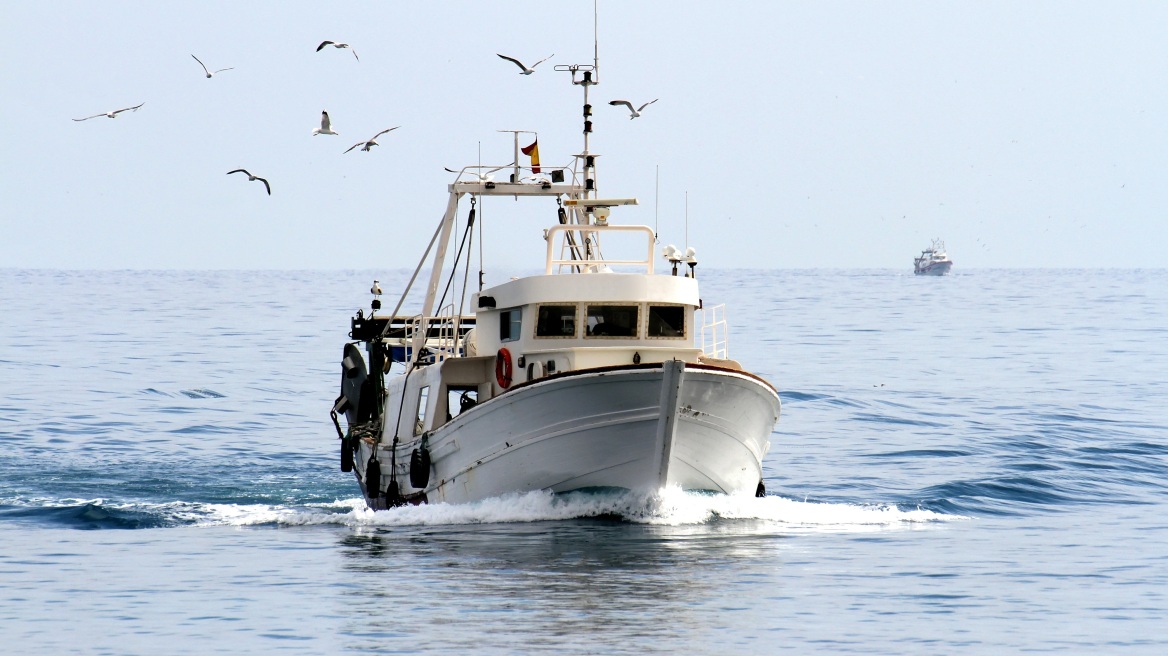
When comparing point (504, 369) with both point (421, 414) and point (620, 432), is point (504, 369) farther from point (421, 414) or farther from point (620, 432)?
point (421, 414)

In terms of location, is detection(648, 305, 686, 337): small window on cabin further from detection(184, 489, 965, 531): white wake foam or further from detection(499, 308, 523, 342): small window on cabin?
detection(184, 489, 965, 531): white wake foam

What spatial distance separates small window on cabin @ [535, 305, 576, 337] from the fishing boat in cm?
2

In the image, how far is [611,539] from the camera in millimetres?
23016

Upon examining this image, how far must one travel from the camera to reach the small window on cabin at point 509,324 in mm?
25969

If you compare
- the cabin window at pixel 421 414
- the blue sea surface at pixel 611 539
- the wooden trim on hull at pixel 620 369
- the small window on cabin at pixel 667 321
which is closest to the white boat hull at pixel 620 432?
the wooden trim on hull at pixel 620 369

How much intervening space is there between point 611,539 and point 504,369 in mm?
3928

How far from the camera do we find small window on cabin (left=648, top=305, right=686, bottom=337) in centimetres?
2569

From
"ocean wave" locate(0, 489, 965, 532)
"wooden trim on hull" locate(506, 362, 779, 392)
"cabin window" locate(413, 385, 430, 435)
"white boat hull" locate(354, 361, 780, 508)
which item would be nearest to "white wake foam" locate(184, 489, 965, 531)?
"ocean wave" locate(0, 489, 965, 532)

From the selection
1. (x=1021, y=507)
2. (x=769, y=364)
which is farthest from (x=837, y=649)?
(x=769, y=364)

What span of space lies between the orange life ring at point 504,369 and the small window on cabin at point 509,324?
1.49ft

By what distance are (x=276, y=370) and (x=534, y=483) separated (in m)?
39.1

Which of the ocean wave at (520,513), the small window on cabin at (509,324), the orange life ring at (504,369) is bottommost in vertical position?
the ocean wave at (520,513)

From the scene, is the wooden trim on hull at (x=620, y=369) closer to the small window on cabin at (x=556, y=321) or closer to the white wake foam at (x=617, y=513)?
the small window on cabin at (x=556, y=321)

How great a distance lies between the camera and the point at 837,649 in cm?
1647
